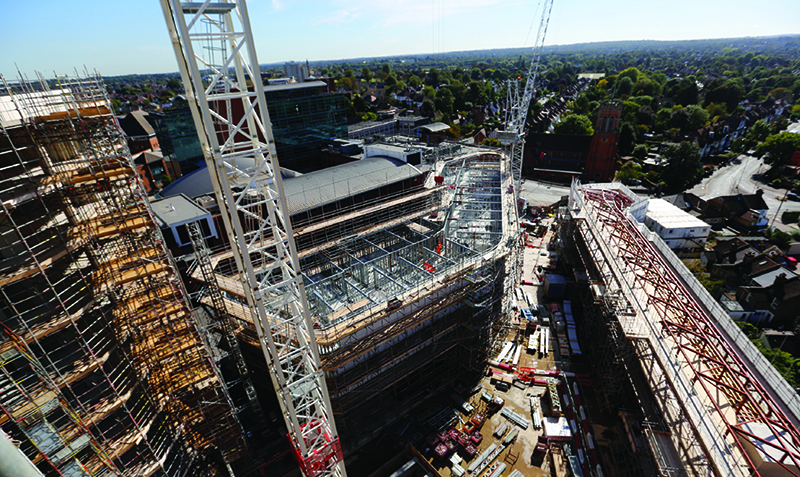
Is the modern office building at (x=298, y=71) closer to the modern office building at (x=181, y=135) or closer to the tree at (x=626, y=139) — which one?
the modern office building at (x=181, y=135)

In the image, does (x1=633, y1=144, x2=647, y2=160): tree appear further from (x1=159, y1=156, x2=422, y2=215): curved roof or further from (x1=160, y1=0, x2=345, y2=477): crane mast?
(x1=160, y1=0, x2=345, y2=477): crane mast

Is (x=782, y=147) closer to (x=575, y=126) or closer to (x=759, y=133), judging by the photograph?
(x=759, y=133)

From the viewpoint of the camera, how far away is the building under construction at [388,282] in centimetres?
2286

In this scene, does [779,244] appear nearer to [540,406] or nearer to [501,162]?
[501,162]

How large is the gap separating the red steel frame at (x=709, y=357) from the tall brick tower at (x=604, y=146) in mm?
42438

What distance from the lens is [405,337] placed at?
25.2 m

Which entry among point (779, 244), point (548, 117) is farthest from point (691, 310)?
point (548, 117)

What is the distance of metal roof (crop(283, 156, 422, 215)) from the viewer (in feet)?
109

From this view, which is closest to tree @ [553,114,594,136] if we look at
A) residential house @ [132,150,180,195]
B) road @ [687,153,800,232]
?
road @ [687,153,800,232]

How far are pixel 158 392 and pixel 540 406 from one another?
24.2 m

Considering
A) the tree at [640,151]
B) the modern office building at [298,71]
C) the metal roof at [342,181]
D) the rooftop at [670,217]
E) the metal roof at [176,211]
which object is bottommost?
the tree at [640,151]

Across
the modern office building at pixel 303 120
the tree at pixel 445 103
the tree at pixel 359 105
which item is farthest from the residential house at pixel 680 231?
the tree at pixel 359 105

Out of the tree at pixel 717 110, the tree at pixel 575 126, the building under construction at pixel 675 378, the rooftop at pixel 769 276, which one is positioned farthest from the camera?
the tree at pixel 717 110

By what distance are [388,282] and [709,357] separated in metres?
20.0
